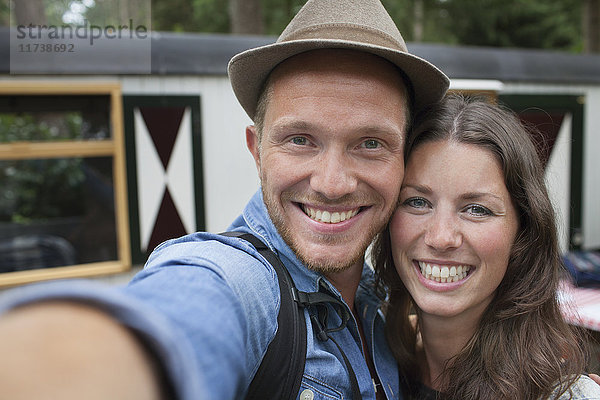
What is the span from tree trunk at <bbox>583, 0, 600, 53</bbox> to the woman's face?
41.2 feet

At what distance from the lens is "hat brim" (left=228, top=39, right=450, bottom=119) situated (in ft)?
4.64

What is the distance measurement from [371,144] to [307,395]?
726mm

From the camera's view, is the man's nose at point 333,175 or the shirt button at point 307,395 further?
the man's nose at point 333,175

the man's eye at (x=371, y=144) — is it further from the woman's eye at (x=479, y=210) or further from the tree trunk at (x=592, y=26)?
the tree trunk at (x=592, y=26)

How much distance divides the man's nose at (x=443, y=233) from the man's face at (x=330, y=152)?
196 millimetres

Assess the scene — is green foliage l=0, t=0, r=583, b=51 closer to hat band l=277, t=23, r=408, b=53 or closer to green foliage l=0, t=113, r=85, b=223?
green foliage l=0, t=113, r=85, b=223

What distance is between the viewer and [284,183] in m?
1.49

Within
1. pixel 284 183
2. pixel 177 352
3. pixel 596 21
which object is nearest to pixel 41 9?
pixel 284 183

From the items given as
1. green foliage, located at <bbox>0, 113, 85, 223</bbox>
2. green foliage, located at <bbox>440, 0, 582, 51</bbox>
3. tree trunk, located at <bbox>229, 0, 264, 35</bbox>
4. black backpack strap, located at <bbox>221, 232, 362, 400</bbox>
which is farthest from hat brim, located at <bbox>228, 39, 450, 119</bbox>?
green foliage, located at <bbox>440, 0, 582, 51</bbox>

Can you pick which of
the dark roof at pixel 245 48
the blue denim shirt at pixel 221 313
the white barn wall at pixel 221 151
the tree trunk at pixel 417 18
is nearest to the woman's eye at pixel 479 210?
the blue denim shirt at pixel 221 313

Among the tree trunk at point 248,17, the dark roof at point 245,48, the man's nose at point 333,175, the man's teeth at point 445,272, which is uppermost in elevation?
the tree trunk at point 248,17

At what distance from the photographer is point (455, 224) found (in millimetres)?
1611

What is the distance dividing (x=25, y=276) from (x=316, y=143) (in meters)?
4.63

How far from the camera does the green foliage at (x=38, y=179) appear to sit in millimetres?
5109
